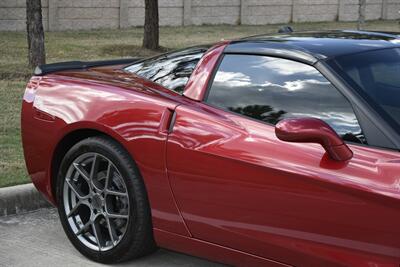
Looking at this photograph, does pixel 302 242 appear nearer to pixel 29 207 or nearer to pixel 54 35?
pixel 29 207

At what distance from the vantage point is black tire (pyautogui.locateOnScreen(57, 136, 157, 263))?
4078 mm

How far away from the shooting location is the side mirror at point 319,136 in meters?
3.22

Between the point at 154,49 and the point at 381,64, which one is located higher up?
the point at 381,64

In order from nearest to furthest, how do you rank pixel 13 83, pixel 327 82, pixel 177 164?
pixel 327 82
pixel 177 164
pixel 13 83

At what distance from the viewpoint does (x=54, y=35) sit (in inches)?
826

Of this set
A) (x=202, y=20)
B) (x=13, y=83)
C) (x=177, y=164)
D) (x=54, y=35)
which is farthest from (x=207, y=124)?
(x=202, y=20)

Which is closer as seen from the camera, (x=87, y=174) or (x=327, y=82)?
(x=327, y=82)

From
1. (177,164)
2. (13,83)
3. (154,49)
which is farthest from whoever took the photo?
(154,49)

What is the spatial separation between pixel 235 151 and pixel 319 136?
1.71 ft

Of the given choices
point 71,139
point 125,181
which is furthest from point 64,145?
point 125,181

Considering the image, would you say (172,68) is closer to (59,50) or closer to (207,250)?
(207,250)

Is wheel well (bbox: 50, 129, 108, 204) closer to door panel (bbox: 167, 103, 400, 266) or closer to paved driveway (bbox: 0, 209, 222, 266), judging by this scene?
paved driveway (bbox: 0, 209, 222, 266)

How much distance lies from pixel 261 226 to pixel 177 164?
1.97 feet

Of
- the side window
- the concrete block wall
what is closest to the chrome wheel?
the side window
